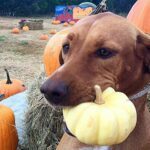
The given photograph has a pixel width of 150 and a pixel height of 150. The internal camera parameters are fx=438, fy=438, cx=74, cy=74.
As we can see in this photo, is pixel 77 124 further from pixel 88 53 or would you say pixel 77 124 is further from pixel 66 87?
pixel 88 53

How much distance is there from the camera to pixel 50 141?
4449 mm

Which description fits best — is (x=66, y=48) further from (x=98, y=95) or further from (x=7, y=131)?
(x=7, y=131)

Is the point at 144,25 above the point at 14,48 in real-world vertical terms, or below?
above

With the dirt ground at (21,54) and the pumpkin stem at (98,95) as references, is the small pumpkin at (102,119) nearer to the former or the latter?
the pumpkin stem at (98,95)

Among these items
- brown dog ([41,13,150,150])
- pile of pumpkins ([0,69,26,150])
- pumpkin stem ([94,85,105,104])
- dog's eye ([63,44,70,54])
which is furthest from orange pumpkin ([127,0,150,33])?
pumpkin stem ([94,85,105,104])

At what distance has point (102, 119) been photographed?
2320mm

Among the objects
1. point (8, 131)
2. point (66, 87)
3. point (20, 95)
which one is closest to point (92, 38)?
point (66, 87)

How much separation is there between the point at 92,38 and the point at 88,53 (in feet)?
0.34

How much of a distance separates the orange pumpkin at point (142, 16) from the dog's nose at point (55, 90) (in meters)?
2.68

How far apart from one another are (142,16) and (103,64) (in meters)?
2.65

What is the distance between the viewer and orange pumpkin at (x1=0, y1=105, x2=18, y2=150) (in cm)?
463

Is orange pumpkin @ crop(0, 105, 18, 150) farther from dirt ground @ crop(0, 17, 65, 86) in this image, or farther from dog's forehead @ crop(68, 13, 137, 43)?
dog's forehead @ crop(68, 13, 137, 43)

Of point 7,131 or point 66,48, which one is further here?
point 7,131

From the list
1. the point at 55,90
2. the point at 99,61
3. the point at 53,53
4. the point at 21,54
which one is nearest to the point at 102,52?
the point at 99,61
